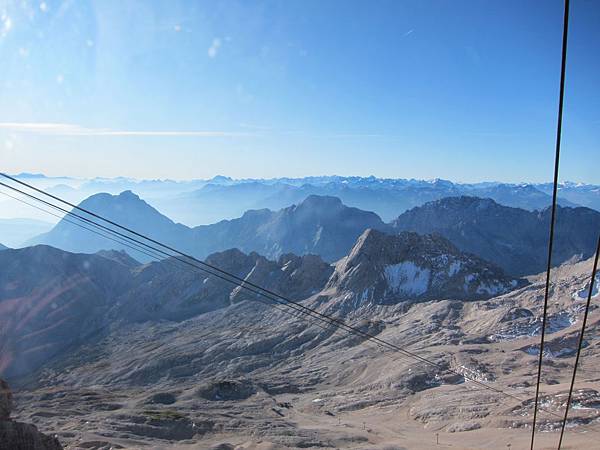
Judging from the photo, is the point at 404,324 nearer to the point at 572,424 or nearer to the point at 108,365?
the point at 572,424

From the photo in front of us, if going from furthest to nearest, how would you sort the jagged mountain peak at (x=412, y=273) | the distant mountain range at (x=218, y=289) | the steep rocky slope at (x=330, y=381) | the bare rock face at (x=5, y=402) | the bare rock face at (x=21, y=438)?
the distant mountain range at (x=218, y=289), the jagged mountain peak at (x=412, y=273), the steep rocky slope at (x=330, y=381), the bare rock face at (x=5, y=402), the bare rock face at (x=21, y=438)

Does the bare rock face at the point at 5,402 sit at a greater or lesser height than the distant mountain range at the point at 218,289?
greater

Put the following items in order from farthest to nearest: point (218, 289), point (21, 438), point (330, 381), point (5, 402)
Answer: point (218, 289) → point (330, 381) → point (5, 402) → point (21, 438)

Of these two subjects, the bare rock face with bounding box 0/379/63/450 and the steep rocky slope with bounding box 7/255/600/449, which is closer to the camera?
the bare rock face with bounding box 0/379/63/450

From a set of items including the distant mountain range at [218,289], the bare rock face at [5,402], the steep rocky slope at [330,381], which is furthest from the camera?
the distant mountain range at [218,289]

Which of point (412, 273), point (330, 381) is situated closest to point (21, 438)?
point (330, 381)

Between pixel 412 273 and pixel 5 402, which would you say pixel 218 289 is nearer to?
pixel 412 273

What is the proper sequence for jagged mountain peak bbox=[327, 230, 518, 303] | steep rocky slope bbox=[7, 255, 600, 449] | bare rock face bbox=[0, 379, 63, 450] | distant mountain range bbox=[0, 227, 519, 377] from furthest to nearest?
distant mountain range bbox=[0, 227, 519, 377], jagged mountain peak bbox=[327, 230, 518, 303], steep rocky slope bbox=[7, 255, 600, 449], bare rock face bbox=[0, 379, 63, 450]

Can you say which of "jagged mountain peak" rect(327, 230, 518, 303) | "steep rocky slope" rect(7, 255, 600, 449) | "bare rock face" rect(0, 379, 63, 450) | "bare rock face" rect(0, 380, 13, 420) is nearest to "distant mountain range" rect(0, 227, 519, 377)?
"jagged mountain peak" rect(327, 230, 518, 303)

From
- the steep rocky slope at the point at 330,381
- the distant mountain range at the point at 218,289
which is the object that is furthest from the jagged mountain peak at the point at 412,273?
the steep rocky slope at the point at 330,381

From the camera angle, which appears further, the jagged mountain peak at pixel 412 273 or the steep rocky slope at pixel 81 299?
the steep rocky slope at pixel 81 299

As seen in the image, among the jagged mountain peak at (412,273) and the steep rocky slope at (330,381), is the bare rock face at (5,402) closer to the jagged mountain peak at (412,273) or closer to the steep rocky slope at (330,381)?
the steep rocky slope at (330,381)

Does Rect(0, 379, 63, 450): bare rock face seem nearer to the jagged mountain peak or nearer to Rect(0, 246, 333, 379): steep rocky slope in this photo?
the jagged mountain peak
